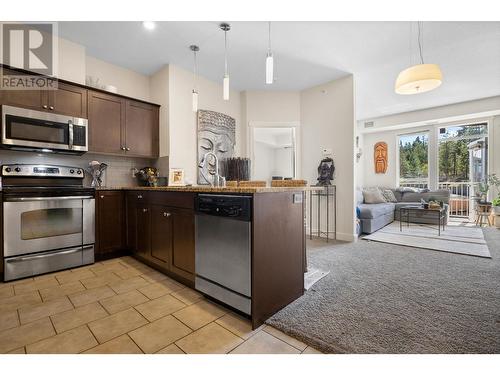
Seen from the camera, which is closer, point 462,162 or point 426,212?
point 426,212

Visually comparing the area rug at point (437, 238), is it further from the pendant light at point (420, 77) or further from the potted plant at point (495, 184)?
the pendant light at point (420, 77)

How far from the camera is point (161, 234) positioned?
234 centimetres

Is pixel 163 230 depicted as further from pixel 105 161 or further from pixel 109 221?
pixel 105 161

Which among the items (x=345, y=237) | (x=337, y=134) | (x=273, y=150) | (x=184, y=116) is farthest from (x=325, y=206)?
(x=184, y=116)

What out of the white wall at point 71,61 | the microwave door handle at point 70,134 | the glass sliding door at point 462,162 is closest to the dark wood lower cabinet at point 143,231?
the microwave door handle at point 70,134

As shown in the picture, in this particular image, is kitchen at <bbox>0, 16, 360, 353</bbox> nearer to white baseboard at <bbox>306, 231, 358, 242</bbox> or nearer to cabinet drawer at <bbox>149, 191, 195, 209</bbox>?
cabinet drawer at <bbox>149, 191, 195, 209</bbox>

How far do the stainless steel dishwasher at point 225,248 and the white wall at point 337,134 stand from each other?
9.48 feet

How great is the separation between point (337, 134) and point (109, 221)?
3742 mm

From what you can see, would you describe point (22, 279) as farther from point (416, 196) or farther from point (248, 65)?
point (416, 196)

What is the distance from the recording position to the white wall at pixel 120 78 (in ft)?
10.7

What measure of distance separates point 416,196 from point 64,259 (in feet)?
23.9

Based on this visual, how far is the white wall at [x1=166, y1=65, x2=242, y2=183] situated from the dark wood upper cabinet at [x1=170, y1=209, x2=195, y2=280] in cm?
158

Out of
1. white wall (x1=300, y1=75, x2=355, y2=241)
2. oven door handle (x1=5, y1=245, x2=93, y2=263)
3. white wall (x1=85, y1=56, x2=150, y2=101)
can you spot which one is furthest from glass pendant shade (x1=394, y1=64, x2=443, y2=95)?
oven door handle (x1=5, y1=245, x2=93, y2=263)
